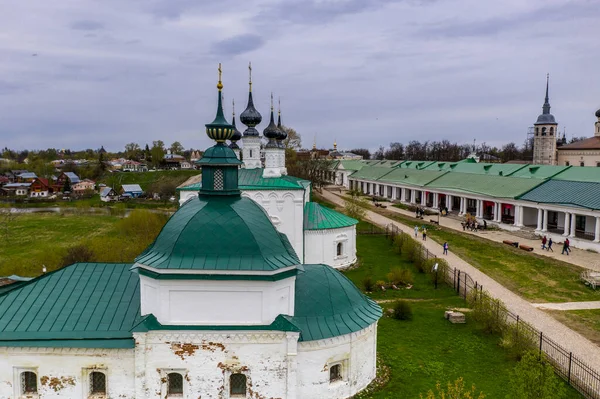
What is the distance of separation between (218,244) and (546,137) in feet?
207

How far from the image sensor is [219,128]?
504 inches

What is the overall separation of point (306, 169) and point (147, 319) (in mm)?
55065

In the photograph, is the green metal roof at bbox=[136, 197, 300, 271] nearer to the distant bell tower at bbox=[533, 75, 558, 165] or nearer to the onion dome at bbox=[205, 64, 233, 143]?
the onion dome at bbox=[205, 64, 233, 143]

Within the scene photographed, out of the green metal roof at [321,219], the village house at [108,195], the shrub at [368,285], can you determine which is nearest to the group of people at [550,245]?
the green metal roof at [321,219]

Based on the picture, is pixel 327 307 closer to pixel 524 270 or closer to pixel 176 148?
pixel 524 270

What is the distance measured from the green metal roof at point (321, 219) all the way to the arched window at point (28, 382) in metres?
16.1

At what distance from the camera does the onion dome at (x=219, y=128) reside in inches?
502

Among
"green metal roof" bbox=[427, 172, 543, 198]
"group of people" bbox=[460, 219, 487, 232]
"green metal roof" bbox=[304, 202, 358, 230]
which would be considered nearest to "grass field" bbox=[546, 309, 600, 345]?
"green metal roof" bbox=[304, 202, 358, 230]

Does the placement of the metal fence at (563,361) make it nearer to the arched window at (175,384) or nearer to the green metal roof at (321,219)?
the green metal roof at (321,219)

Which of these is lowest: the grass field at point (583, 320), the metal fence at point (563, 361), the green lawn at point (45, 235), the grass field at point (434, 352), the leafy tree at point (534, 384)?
the green lawn at point (45, 235)

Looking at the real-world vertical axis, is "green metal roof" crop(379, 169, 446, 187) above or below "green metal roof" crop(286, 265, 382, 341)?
above

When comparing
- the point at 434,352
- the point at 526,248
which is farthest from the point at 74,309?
the point at 526,248

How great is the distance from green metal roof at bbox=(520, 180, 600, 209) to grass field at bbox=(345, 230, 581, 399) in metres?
17.1

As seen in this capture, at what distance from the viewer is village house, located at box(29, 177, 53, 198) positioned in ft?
251
